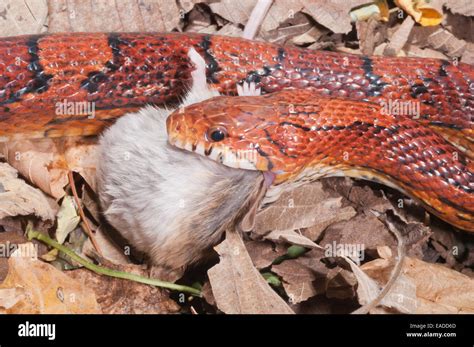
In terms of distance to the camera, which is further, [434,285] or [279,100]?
[279,100]

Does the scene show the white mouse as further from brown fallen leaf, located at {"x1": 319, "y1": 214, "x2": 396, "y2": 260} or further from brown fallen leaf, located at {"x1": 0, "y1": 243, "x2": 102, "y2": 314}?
brown fallen leaf, located at {"x1": 319, "y1": 214, "x2": 396, "y2": 260}

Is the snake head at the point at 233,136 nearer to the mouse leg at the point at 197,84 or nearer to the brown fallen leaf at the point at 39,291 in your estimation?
the mouse leg at the point at 197,84

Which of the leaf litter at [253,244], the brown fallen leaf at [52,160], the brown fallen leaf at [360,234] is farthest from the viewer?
the brown fallen leaf at [52,160]

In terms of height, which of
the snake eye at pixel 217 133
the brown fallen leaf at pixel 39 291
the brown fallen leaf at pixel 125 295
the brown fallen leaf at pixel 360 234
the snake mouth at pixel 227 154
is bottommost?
the brown fallen leaf at pixel 125 295

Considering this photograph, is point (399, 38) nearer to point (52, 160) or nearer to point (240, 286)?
point (240, 286)

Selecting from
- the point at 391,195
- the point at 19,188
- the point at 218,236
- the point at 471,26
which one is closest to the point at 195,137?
the point at 218,236

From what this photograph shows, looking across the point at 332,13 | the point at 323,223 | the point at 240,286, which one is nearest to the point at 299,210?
the point at 323,223

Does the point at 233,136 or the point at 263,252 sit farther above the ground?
the point at 233,136

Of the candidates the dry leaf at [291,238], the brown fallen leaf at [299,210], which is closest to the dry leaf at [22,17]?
the brown fallen leaf at [299,210]
